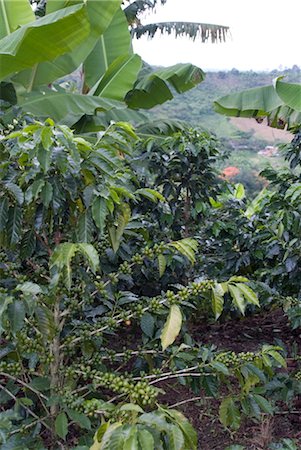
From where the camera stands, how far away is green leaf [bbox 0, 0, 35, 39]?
4102 mm

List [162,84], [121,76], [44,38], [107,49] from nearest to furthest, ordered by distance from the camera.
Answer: [44,38]
[121,76]
[162,84]
[107,49]

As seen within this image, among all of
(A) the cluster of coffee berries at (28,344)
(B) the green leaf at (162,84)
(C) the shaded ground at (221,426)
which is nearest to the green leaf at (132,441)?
(A) the cluster of coffee berries at (28,344)

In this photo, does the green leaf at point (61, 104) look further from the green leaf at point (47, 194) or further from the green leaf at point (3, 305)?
the green leaf at point (3, 305)

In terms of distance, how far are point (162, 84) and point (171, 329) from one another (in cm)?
357

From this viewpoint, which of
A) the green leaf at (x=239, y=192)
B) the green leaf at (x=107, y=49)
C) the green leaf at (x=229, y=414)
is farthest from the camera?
the green leaf at (x=107, y=49)

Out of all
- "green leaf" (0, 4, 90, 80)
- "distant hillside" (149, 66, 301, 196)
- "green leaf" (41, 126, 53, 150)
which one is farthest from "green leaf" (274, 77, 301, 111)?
"distant hillside" (149, 66, 301, 196)

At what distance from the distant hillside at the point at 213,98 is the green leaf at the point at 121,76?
6.04 metres

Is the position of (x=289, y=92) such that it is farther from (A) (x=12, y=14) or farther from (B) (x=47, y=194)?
(B) (x=47, y=194)

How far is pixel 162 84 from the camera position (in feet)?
15.6

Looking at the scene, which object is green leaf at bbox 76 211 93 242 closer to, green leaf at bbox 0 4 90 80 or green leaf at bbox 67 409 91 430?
green leaf at bbox 67 409 91 430

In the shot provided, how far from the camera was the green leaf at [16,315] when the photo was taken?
141 centimetres

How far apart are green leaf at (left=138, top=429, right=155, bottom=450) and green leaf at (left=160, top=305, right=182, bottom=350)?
321 mm

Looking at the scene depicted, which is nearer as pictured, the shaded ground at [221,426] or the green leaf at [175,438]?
the green leaf at [175,438]

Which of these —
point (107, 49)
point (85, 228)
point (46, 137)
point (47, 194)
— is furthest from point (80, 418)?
point (107, 49)
